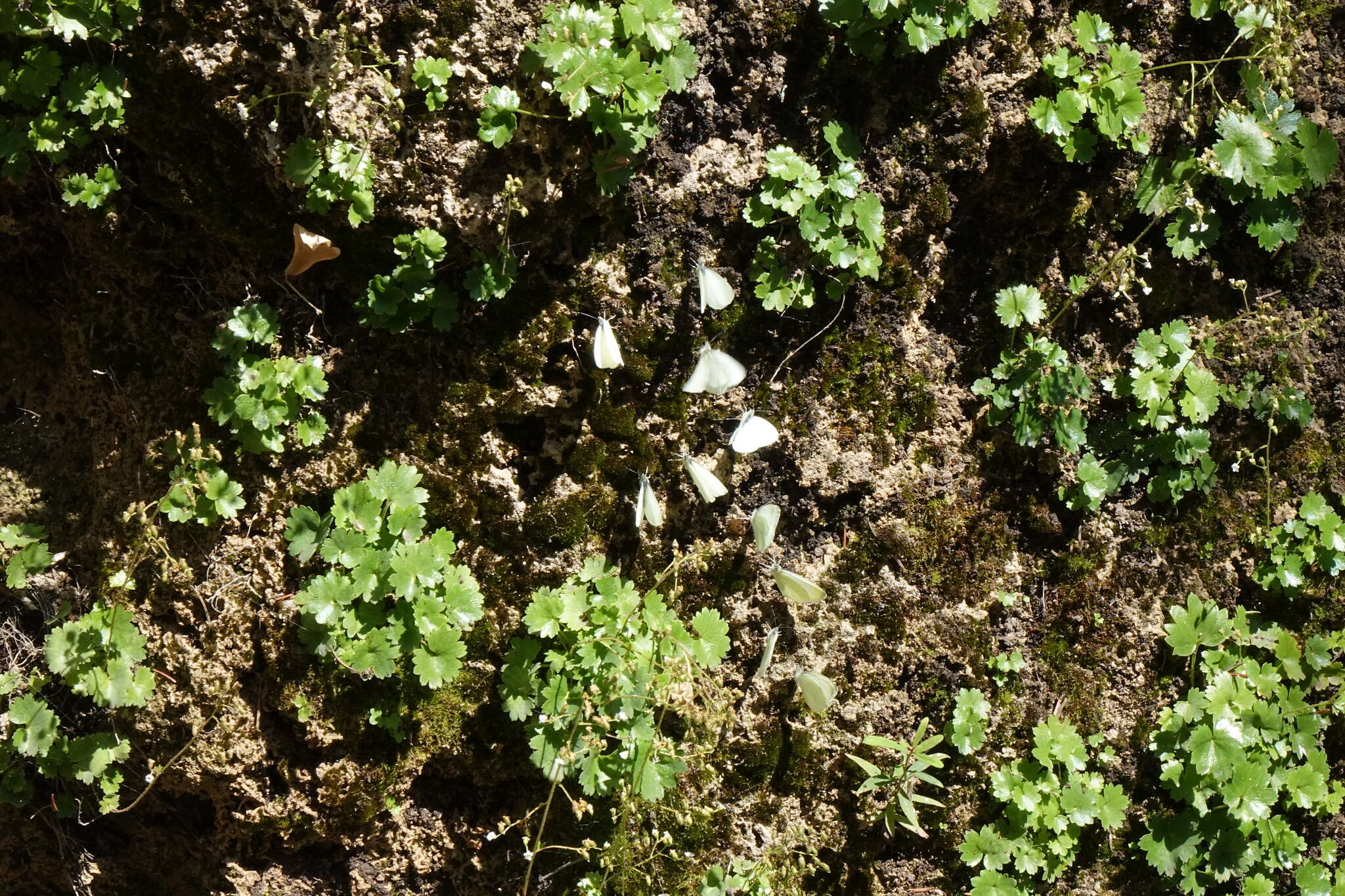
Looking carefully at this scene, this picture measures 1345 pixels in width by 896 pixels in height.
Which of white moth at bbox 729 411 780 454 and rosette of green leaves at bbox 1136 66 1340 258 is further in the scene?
rosette of green leaves at bbox 1136 66 1340 258

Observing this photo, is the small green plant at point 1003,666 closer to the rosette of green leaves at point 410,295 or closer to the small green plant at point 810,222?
the small green plant at point 810,222

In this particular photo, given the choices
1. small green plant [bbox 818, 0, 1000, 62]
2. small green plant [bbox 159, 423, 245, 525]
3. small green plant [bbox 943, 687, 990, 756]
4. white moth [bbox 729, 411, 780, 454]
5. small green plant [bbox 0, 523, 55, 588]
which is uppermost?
small green plant [bbox 818, 0, 1000, 62]

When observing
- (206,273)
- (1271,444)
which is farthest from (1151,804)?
(206,273)

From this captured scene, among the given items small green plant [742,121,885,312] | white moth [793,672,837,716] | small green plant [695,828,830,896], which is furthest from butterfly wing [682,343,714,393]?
small green plant [695,828,830,896]

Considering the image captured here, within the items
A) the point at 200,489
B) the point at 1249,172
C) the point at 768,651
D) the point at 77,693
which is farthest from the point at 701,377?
the point at 77,693

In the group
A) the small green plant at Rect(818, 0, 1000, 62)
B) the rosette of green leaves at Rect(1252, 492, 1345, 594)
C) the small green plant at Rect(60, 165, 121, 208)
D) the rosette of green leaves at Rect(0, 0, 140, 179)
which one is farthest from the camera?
the rosette of green leaves at Rect(1252, 492, 1345, 594)

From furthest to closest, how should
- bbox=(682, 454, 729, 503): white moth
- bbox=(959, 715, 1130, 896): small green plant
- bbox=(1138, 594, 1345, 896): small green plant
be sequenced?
bbox=(1138, 594, 1345, 896): small green plant < bbox=(959, 715, 1130, 896): small green plant < bbox=(682, 454, 729, 503): white moth

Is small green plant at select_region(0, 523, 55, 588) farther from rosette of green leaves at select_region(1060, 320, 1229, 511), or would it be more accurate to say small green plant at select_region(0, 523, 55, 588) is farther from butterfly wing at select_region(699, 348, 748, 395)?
rosette of green leaves at select_region(1060, 320, 1229, 511)

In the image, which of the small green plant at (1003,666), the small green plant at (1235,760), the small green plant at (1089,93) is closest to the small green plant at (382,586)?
the small green plant at (1003,666)

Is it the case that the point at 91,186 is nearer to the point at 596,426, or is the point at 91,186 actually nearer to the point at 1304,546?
the point at 596,426
